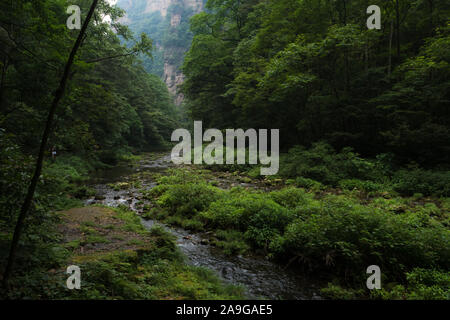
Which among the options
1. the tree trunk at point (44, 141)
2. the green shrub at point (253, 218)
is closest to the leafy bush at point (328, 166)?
the green shrub at point (253, 218)

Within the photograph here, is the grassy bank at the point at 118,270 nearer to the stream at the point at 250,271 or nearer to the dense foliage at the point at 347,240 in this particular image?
the stream at the point at 250,271

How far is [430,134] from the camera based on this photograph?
35.9ft

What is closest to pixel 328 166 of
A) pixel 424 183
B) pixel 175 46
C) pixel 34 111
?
pixel 424 183

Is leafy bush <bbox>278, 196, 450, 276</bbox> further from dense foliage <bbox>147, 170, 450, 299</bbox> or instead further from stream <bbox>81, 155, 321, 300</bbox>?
stream <bbox>81, 155, 321, 300</bbox>

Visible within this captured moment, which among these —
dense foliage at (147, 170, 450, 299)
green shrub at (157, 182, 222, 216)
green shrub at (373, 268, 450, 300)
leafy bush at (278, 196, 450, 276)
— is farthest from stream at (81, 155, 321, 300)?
green shrub at (373, 268, 450, 300)

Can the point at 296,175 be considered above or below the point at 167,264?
above

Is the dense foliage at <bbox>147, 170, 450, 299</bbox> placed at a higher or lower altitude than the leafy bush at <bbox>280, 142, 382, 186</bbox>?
lower

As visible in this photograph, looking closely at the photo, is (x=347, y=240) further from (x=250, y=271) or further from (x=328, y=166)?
(x=328, y=166)

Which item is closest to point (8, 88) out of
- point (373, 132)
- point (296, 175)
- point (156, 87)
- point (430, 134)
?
point (296, 175)

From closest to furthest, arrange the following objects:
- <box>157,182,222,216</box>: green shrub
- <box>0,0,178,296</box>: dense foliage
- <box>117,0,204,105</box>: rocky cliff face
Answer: <box>0,0,178,296</box>: dense foliage → <box>157,182,222,216</box>: green shrub → <box>117,0,204,105</box>: rocky cliff face

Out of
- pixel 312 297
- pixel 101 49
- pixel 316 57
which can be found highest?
pixel 101 49

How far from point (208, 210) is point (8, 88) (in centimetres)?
680
